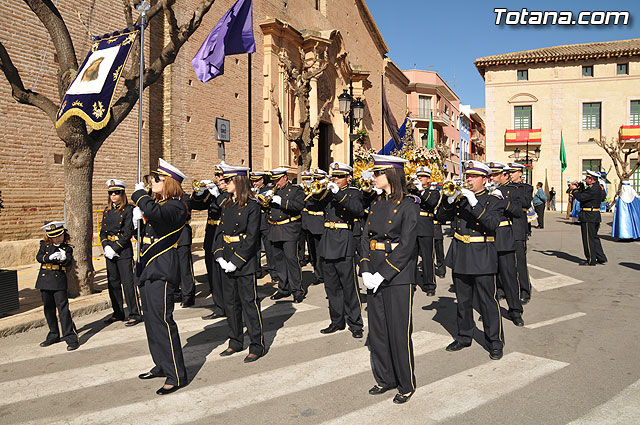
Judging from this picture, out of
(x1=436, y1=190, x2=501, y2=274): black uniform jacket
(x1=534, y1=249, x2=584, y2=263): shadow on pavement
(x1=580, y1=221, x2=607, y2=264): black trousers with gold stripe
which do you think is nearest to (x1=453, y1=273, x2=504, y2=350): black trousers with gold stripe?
(x1=436, y1=190, x2=501, y2=274): black uniform jacket

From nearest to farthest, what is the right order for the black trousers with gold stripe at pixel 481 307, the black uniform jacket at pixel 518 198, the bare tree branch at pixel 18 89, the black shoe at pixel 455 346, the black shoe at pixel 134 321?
1. the black trousers with gold stripe at pixel 481 307
2. the black shoe at pixel 455 346
3. the black shoe at pixel 134 321
4. the black uniform jacket at pixel 518 198
5. the bare tree branch at pixel 18 89

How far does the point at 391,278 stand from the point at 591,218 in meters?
9.64

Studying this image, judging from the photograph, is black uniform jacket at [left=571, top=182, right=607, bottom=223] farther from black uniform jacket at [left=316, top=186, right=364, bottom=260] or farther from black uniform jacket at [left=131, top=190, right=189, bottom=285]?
black uniform jacket at [left=131, top=190, right=189, bottom=285]

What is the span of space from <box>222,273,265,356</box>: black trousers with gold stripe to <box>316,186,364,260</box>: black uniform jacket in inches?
51.2

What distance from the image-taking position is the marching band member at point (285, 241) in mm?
8555

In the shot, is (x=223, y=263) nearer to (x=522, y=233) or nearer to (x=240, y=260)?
(x=240, y=260)

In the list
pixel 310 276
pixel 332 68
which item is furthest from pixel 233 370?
pixel 332 68

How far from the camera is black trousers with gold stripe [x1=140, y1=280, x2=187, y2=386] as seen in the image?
4.71m

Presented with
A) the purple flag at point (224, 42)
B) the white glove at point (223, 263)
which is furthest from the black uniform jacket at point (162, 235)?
the purple flag at point (224, 42)

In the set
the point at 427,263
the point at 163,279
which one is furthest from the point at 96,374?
the point at 427,263

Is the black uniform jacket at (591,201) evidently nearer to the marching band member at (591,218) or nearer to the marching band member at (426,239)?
the marching band member at (591,218)

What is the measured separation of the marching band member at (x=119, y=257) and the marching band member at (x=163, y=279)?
2503mm

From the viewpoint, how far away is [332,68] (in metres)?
27.1

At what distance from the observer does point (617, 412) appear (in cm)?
404
